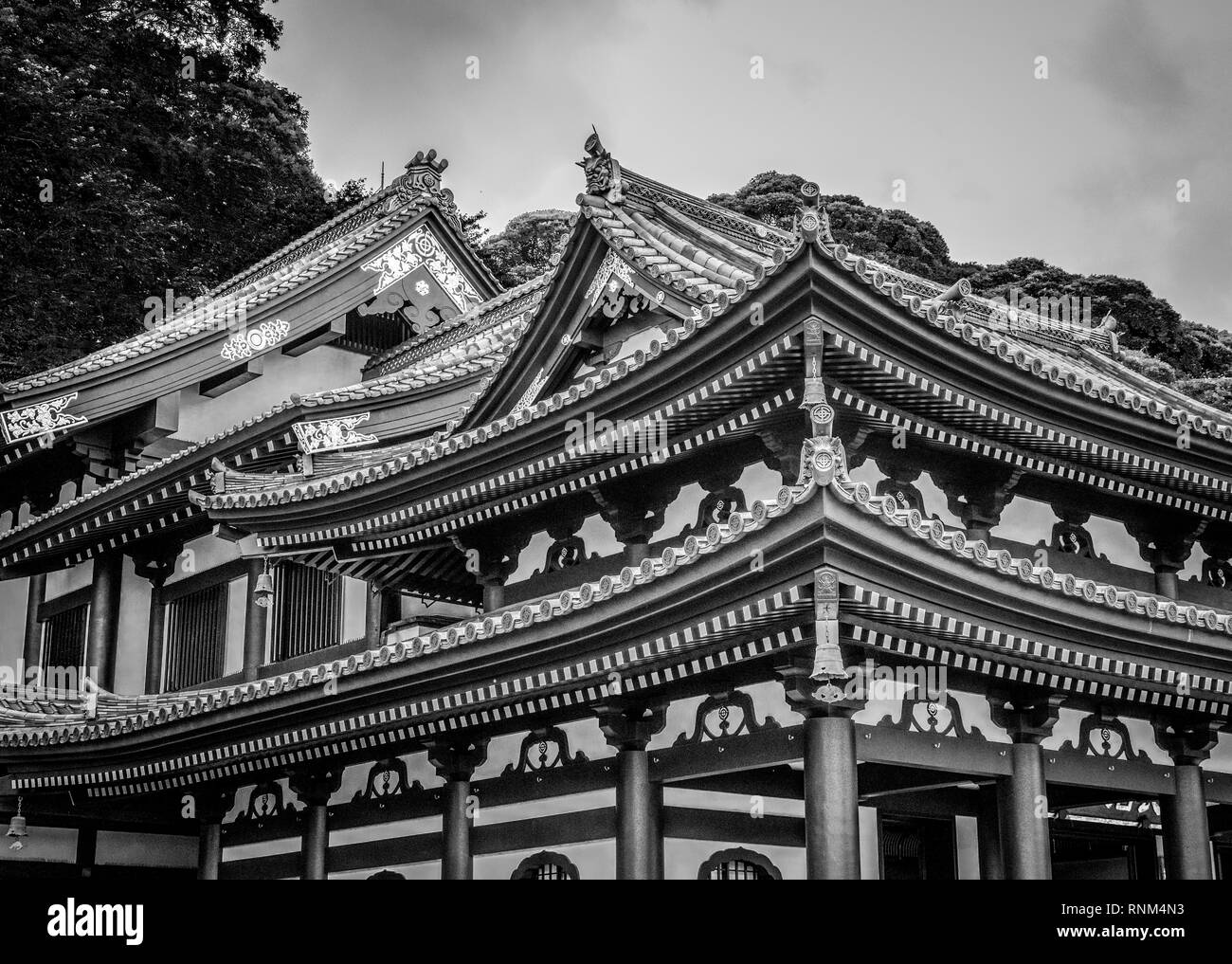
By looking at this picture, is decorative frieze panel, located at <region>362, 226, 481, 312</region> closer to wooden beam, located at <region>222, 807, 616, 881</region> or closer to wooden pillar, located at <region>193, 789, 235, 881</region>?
wooden pillar, located at <region>193, 789, 235, 881</region>

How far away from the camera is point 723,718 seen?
1116 centimetres

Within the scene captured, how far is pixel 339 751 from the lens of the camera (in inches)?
558

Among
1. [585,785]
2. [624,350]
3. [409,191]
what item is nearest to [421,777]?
[585,785]

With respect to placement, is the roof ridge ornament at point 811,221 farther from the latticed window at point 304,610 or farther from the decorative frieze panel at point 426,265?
the decorative frieze panel at point 426,265

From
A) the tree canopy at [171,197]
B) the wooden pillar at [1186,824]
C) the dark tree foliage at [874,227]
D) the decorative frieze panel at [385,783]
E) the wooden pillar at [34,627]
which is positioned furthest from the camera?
the dark tree foliage at [874,227]

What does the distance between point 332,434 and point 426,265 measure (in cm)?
593

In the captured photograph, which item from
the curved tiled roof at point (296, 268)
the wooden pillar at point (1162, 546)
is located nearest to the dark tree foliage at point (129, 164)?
the curved tiled roof at point (296, 268)

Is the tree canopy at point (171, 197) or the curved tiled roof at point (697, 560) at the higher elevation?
the tree canopy at point (171, 197)

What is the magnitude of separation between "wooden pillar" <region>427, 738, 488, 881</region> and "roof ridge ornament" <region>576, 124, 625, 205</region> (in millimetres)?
6364

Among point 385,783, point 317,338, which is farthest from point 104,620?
point 385,783

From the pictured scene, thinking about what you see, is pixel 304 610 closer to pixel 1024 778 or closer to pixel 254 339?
pixel 254 339

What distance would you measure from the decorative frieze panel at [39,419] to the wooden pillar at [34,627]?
12.0 ft

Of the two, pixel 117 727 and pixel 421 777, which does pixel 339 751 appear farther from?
pixel 117 727

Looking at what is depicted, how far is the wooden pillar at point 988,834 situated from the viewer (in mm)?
12531
